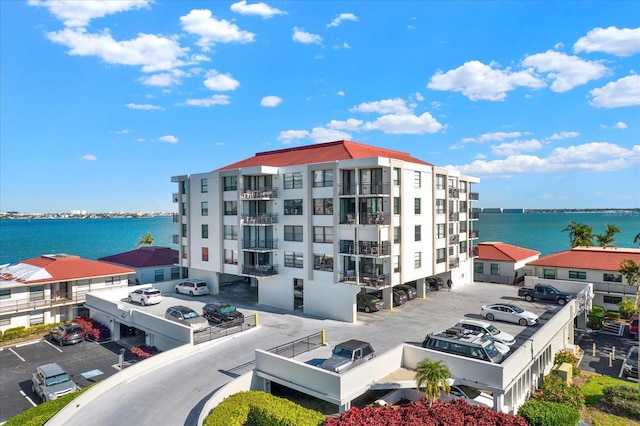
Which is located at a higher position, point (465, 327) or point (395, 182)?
point (395, 182)

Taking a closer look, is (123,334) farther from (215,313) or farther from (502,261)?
(502,261)

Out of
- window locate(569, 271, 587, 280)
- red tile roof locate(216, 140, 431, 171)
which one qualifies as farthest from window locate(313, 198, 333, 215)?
window locate(569, 271, 587, 280)

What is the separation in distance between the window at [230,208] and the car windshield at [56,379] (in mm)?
19899

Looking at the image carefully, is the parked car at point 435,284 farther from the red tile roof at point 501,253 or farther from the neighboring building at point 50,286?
the neighboring building at point 50,286

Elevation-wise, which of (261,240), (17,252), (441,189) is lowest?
(17,252)

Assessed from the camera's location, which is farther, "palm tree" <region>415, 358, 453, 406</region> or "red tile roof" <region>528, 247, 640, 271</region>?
"red tile roof" <region>528, 247, 640, 271</region>

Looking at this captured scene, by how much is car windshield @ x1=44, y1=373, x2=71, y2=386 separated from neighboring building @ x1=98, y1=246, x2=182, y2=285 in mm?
23859

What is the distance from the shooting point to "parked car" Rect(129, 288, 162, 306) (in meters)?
40.6

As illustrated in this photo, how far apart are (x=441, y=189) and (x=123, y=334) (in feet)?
113

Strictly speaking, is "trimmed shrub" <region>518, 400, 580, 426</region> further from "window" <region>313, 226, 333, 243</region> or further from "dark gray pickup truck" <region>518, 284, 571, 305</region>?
"window" <region>313, 226, 333, 243</region>

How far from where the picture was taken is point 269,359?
23703mm

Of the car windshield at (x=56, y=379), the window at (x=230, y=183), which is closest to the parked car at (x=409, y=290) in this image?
the window at (x=230, y=183)

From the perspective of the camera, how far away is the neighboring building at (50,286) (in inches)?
1603

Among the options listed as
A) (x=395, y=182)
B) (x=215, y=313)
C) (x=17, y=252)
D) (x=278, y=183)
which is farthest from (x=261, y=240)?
(x=17, y=252)
